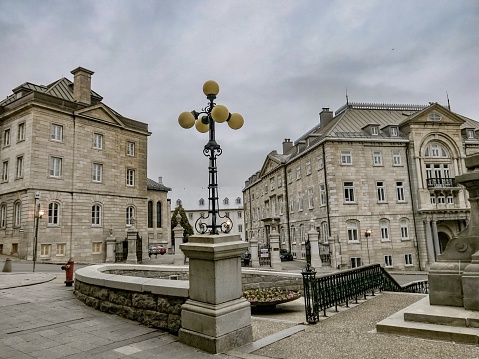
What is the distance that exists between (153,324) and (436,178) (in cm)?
3298

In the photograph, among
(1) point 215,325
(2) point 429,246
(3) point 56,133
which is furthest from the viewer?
(2) point 429,246

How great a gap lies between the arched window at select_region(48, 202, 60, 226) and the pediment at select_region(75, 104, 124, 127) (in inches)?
315

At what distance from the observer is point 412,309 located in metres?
6.34

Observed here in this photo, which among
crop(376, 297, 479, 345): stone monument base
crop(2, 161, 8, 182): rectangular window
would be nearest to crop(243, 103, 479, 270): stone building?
crop(2, 161, 8, 182): rectangular window

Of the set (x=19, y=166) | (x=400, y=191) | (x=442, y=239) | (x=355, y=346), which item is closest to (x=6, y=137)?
(x=19, y=166)

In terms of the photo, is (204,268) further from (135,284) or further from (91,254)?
(91,254)

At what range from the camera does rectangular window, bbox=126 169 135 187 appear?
33469mm

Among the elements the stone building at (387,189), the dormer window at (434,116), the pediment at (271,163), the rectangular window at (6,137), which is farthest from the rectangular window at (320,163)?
the rectangular window at (6,137)

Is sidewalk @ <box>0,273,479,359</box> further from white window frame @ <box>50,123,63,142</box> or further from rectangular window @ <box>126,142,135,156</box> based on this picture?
rectangular window @ <box>126,142,135,156</box>

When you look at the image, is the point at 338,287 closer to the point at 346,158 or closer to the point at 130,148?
the point at 346,158

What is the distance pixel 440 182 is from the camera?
31.9 meters

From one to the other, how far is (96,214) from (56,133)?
758 centimetres

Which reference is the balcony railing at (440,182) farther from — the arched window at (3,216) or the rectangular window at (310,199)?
the arched window at (3,216)

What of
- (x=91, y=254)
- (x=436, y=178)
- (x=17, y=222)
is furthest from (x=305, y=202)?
(x=17, y=222)
